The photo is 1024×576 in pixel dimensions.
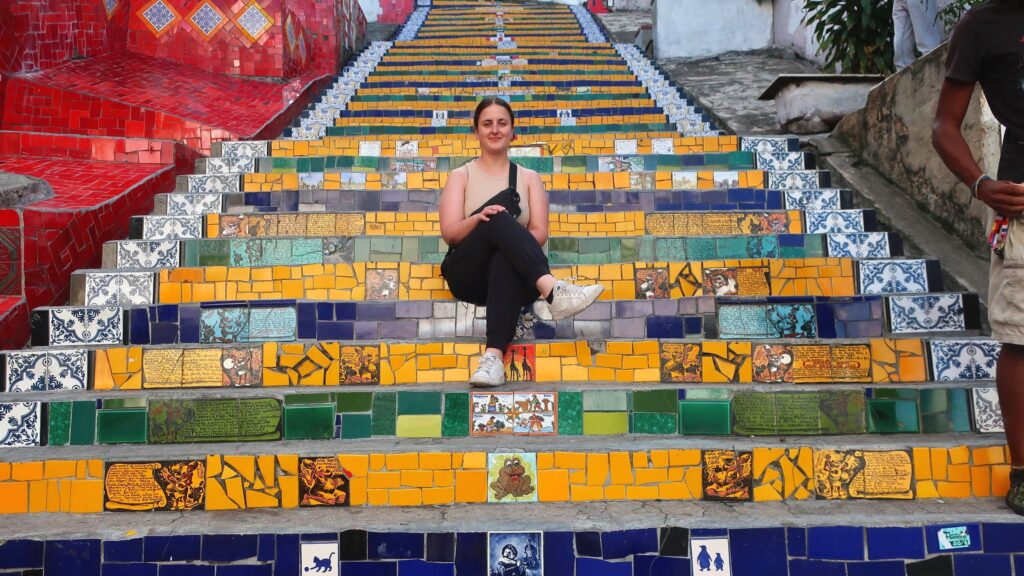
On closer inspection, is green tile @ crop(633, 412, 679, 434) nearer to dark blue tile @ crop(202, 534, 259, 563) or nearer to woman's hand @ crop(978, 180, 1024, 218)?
woman's hand @ crop(978, 180, 1024, 218)

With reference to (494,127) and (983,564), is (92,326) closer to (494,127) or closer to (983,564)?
(494,127)

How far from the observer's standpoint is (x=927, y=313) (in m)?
2.98

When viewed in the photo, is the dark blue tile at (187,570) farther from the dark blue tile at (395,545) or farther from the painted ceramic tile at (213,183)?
the painted ceramic tile at (213,183)

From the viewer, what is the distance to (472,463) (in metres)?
2.33

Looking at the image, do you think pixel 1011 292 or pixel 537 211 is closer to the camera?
pixel 1011 292

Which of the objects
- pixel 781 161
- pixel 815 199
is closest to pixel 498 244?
pixel 815 199

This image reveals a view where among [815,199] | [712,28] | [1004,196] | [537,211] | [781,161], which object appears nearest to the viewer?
[1004,196]

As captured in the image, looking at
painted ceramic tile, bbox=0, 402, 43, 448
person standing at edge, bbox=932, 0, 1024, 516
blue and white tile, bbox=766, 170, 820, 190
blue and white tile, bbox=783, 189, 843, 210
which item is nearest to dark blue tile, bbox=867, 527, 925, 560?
person standing at edge, bbox=932, 0, 1024, 516

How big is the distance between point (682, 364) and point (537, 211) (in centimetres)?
81

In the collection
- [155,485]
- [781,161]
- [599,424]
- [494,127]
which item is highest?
[781,161]

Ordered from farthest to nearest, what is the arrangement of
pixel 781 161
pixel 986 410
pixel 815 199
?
pixel 781 161 < pixel 815 199 < pixel 986 410

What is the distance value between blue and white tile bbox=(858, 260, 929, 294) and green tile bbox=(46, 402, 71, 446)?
2.88 m

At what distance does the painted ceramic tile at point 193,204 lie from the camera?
3992 mm

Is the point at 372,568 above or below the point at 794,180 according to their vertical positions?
below
